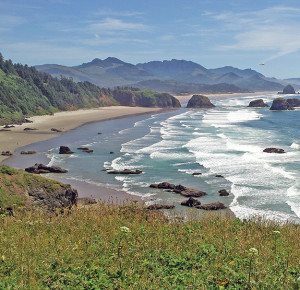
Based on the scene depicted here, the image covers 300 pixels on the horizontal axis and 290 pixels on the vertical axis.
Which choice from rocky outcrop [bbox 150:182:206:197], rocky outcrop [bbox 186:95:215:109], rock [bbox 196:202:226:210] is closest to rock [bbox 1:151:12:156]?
rocky outcrop [bbox 150:182:206:197]

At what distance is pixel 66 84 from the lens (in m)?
198

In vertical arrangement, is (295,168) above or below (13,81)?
below

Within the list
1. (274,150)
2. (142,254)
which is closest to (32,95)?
(274,150)

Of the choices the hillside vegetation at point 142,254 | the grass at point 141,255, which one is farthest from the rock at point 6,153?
the grass at point 141,255

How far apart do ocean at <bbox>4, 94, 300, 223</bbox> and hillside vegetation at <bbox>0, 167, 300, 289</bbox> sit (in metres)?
10.4

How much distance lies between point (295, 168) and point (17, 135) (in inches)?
2246

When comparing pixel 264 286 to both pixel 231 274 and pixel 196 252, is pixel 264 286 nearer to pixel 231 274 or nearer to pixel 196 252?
pixel 231 274

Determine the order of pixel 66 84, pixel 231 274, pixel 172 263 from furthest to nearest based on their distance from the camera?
1. pixel 66 84
2. pixel 172 263
3. pixel 231 274

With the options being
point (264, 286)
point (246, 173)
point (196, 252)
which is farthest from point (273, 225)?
point (246, 173)

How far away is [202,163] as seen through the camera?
2256 inches

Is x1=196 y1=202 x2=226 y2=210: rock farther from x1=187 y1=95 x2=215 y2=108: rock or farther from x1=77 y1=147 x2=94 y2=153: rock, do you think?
x1=187 y1=95 x2=215 y2=108: rock

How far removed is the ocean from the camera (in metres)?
40.4

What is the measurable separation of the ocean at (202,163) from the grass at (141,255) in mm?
10593

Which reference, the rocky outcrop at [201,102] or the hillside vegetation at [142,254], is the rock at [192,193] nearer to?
the hillside vegetation at [142,254]
